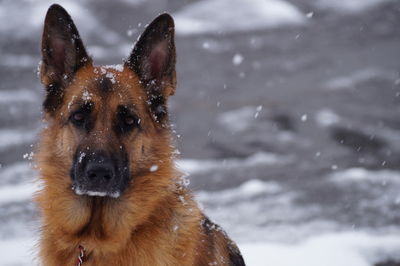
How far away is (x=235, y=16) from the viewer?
42.3ft

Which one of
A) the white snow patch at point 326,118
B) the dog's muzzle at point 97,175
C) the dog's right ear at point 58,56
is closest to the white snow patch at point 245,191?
the white snow patch at point 326,118

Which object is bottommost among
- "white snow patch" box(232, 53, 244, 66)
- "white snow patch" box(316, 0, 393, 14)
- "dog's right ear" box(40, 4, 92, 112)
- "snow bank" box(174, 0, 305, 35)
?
"dog's right ear" box(40, 4, 92, 112)

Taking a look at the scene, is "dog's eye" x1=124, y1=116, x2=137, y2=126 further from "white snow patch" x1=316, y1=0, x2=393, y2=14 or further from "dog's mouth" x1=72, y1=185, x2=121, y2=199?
"white snow patch" x1=316, y1=0, x2=393, y2=14

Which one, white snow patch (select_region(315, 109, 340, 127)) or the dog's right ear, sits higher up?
white snow patch (select_region(315, 109, 340, 127))

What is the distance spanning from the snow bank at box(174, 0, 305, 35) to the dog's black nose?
363 inches

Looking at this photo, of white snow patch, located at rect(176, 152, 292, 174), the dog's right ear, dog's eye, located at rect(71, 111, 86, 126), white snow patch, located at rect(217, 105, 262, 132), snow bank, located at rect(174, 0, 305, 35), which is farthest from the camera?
snow bank, located at rect(174, 0, 305, 35)

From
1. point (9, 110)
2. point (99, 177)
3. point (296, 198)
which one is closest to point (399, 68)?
point (296, 198)

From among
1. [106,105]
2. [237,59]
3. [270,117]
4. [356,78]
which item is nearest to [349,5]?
[356,78]

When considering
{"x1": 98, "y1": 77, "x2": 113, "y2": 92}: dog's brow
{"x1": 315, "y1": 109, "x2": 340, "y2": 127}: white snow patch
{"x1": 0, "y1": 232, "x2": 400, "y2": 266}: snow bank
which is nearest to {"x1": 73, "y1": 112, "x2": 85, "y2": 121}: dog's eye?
{"x1": 98, "y1": 77, "x2": 113, "y2": 92}: dog's brow

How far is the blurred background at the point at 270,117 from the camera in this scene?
623 centimetres

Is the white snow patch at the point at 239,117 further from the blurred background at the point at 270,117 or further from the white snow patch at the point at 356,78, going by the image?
the white snow patch at the point at 356,78

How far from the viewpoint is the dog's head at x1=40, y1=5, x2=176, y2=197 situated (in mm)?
3697

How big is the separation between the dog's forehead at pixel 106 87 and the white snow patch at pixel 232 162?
11.8 feet

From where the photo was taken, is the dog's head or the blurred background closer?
the dog's head
